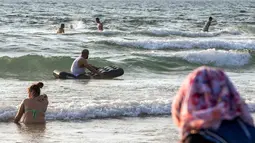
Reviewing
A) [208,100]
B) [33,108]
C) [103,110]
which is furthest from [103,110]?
[208,100]

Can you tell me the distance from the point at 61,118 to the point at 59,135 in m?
1.60

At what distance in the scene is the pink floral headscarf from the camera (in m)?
3.08

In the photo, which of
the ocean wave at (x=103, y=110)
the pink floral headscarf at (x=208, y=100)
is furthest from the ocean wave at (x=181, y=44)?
the pink floral headscarf at (x=208, y=100)

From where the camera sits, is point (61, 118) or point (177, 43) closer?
point (61, 118)

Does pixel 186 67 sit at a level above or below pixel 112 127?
below

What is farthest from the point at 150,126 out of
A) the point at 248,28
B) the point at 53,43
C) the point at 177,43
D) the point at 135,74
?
the point at 248,28

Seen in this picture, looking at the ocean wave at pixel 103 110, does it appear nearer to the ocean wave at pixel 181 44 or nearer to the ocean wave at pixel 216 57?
the ocean wave at pixel 216 57

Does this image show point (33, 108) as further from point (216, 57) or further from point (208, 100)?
point (216, 57)

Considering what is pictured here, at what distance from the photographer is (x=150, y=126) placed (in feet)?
34.6

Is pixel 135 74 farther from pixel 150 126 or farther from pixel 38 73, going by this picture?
pixel 150 126

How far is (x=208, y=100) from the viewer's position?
307 centimetres

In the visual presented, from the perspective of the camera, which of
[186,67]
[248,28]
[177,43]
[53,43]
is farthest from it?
[248,28]

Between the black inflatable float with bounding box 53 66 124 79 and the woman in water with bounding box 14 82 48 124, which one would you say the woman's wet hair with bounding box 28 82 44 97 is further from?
the black inflatable float with bounding box 53 66 124 79

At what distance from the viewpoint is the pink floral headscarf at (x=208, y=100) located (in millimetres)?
3076
